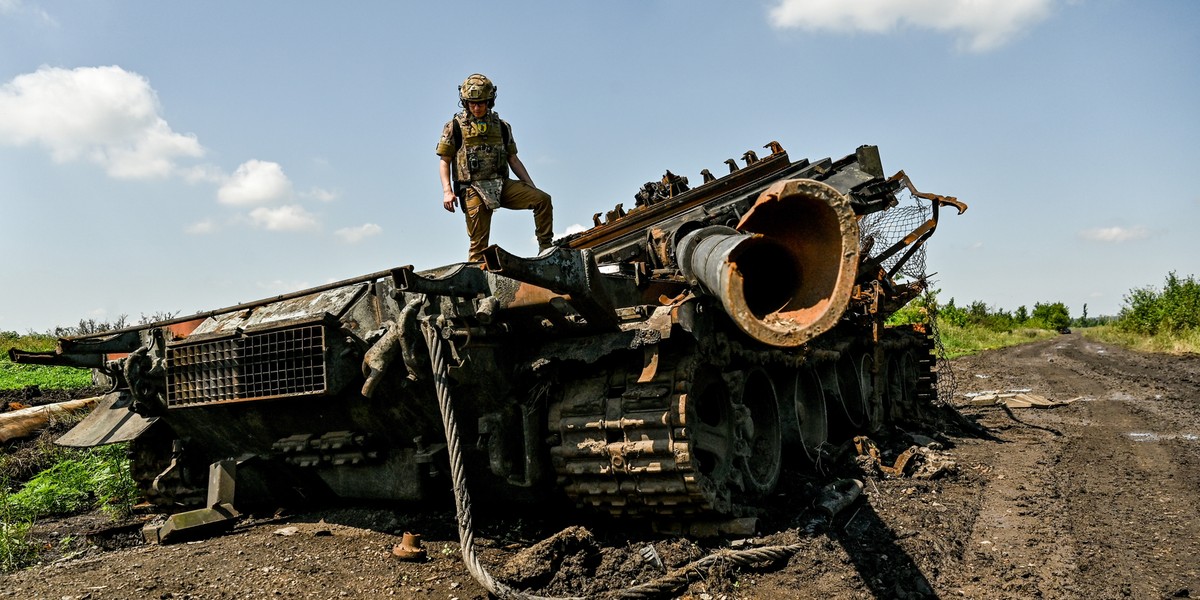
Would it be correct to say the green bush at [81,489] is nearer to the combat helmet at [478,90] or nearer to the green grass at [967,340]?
the combat helmet at [478,90]

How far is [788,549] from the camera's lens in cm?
476

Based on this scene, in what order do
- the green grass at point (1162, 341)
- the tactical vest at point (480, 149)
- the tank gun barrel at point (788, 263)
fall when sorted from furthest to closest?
the green grass at point (1162, 341)
the tactical vest at point (480, 149)
the tank gun barrel at point (788, 263)

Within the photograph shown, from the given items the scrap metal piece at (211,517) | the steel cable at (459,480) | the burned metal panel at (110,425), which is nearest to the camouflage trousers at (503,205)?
the steel cable at (459,480)

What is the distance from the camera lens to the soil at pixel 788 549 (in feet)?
14.6

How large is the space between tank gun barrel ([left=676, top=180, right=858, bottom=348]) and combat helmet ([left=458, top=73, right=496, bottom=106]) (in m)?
2.84

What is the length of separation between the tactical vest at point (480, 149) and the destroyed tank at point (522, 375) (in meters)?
1.13

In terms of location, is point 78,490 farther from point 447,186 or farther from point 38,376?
point 38,376

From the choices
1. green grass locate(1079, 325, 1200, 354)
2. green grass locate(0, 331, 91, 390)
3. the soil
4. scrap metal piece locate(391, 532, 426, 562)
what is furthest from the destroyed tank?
green grass locate(1079, 325, 1200, 354)

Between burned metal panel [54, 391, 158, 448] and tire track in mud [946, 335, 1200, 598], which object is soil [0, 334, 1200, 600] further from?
burned metal panel [54, 391, 158, 448]

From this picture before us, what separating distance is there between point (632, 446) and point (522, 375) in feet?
3.01

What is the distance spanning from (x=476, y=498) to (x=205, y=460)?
2582 mm

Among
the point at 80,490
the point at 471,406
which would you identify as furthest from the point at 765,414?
the point at 80,490

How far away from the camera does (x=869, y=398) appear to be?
9352mm

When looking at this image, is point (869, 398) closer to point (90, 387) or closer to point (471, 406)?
point (471, 406)
